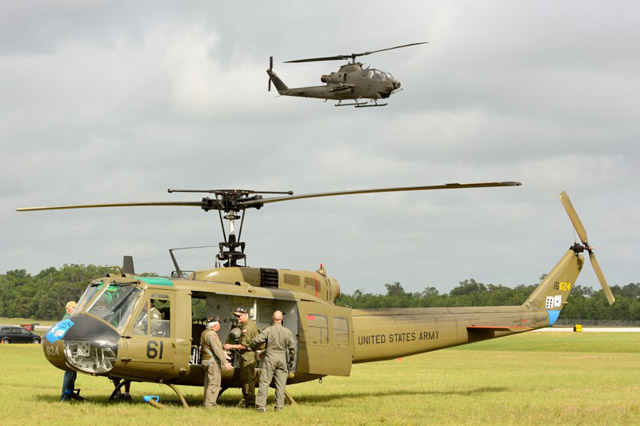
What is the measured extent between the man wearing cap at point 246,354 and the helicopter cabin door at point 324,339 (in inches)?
52.3

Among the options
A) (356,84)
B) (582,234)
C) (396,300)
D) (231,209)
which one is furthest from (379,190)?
(396,300)

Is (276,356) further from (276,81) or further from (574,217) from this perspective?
(276,81)

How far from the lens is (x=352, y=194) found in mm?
18047

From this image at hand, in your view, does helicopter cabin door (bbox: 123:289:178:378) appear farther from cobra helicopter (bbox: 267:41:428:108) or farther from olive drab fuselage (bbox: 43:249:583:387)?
cobra helicopter (bbox: 267:41:428:108)

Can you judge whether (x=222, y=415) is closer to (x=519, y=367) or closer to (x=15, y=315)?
(x=519, y=367)

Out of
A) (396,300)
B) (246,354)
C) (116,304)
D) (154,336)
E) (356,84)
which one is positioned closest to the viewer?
(116,304)

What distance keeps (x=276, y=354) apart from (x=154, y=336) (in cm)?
242

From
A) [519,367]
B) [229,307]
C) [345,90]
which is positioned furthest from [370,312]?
[345,90]

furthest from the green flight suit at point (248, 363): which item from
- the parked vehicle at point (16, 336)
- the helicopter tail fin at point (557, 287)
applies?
the parked vehicle at point (16, 336)

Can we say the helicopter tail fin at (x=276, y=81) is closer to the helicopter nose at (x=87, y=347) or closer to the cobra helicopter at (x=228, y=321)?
the cobra helicopter at (x=228, y=321)

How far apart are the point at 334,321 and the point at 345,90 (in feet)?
87.9

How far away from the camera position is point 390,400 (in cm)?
2047

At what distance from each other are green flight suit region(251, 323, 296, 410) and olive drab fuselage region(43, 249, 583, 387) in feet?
3.07

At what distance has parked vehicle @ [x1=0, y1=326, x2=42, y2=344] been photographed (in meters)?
61.8
